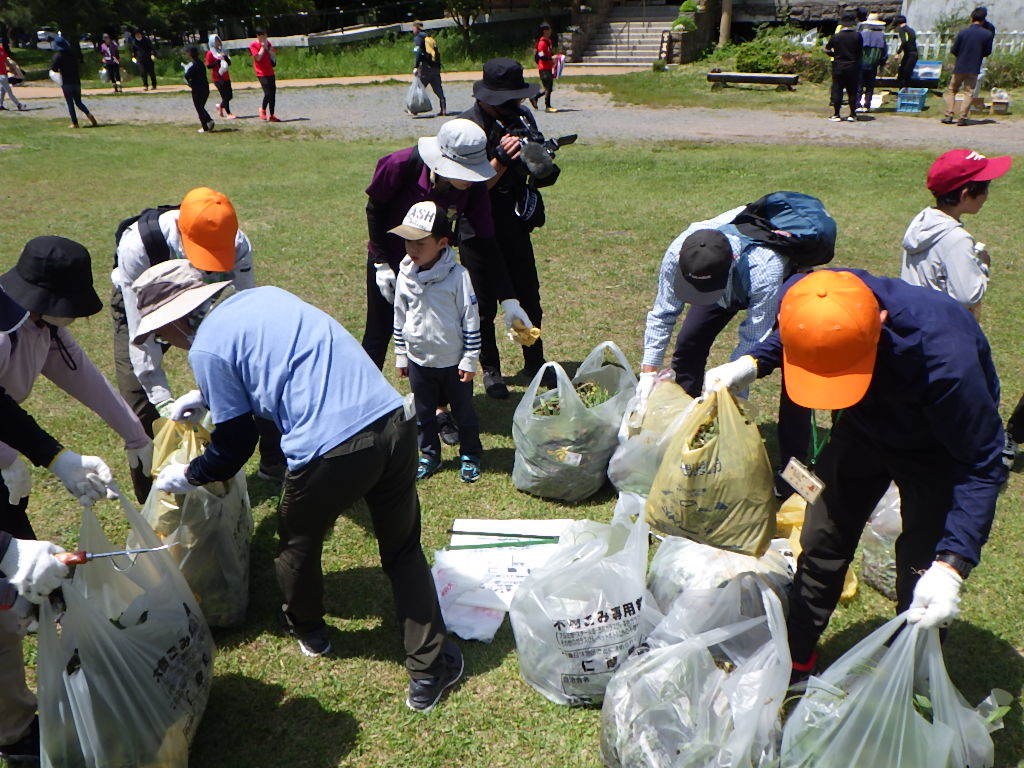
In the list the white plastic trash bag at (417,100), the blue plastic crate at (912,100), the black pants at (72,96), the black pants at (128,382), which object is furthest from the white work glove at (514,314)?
the black pants at (72,96)

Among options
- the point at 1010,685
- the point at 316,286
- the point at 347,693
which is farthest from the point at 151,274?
the point at 316,286

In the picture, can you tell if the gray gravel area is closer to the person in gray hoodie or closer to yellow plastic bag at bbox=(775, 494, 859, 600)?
the person in gray hoodie

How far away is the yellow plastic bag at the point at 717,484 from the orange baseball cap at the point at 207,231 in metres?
1.94

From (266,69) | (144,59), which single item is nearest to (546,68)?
(266,69)

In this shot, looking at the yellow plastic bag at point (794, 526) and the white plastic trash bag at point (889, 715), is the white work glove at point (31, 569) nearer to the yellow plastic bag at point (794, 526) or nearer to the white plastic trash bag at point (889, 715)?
the white plastic trash bag at point (889, 715)

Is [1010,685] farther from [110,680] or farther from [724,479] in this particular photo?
[110,680]

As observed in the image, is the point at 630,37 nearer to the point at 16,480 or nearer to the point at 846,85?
the point at 846,85

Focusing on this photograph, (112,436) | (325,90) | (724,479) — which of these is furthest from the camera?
(325,90)

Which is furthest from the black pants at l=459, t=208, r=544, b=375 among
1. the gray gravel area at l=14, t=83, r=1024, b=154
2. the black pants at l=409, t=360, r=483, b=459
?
the gray gravel area at l=14, t=83, r=1024, b=154

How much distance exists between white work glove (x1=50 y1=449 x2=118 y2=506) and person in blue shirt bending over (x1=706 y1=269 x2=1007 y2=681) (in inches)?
81.6

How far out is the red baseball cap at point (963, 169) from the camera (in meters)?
3.28

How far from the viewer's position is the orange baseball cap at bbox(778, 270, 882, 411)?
1890 mm

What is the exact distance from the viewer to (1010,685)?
269 centimetres

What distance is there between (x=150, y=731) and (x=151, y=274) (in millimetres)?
1373
